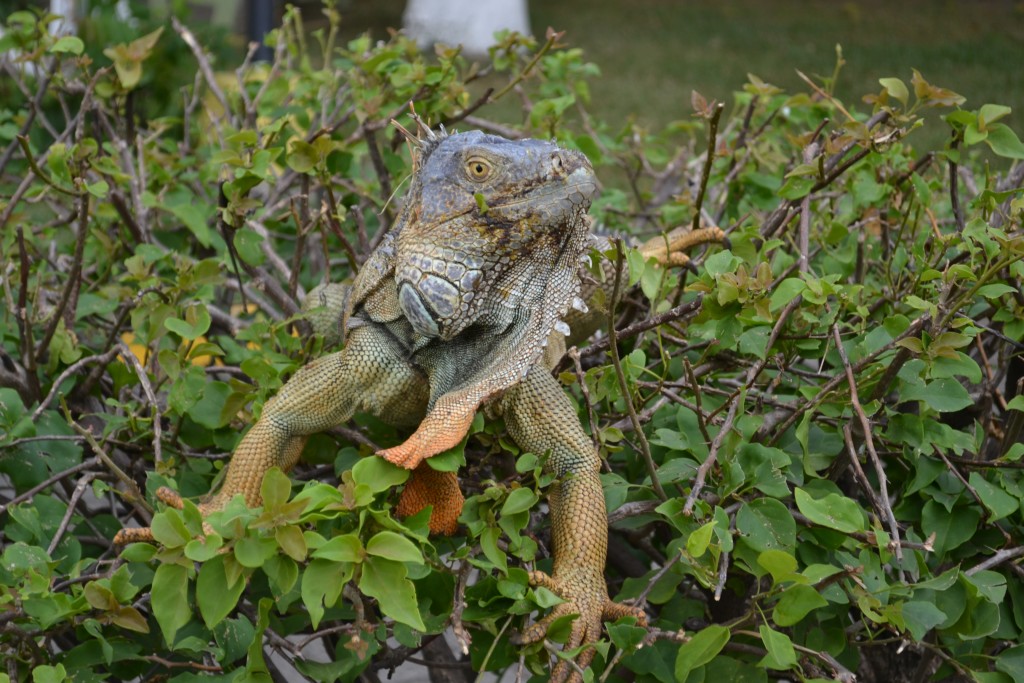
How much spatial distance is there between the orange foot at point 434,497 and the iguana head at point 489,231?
0.22 meters

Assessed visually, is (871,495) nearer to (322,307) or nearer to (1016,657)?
(1016,657)

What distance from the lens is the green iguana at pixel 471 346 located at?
161 centimetres

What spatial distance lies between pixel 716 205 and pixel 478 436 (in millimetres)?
1439

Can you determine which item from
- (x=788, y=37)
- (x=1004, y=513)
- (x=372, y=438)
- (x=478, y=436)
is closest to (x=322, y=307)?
(x=372, y=438)

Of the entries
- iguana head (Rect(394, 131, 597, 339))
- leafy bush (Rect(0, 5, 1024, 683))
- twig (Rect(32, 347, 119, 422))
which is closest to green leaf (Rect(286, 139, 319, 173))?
leafy bush (Rect(0, 5, 1024, 683))

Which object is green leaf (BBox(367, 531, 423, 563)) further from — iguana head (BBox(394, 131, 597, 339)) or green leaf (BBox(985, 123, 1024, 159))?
green leaf (BBox(985, 123, 1024, 159))

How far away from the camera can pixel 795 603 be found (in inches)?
53.6

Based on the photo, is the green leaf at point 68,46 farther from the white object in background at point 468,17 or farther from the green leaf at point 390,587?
the white object in background at point 468,17

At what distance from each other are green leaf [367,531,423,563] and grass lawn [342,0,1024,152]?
6.56m

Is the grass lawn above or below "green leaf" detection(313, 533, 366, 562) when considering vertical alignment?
below

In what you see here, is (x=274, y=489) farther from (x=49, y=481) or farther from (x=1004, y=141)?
(x=1004, y=141)

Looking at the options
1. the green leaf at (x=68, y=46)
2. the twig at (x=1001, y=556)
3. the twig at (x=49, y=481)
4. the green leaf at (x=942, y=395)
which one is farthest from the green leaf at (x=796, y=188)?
the green leaf at (x=68, y=46)

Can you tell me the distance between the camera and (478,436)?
70.8 inches

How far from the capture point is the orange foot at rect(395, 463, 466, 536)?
160 centimetres
